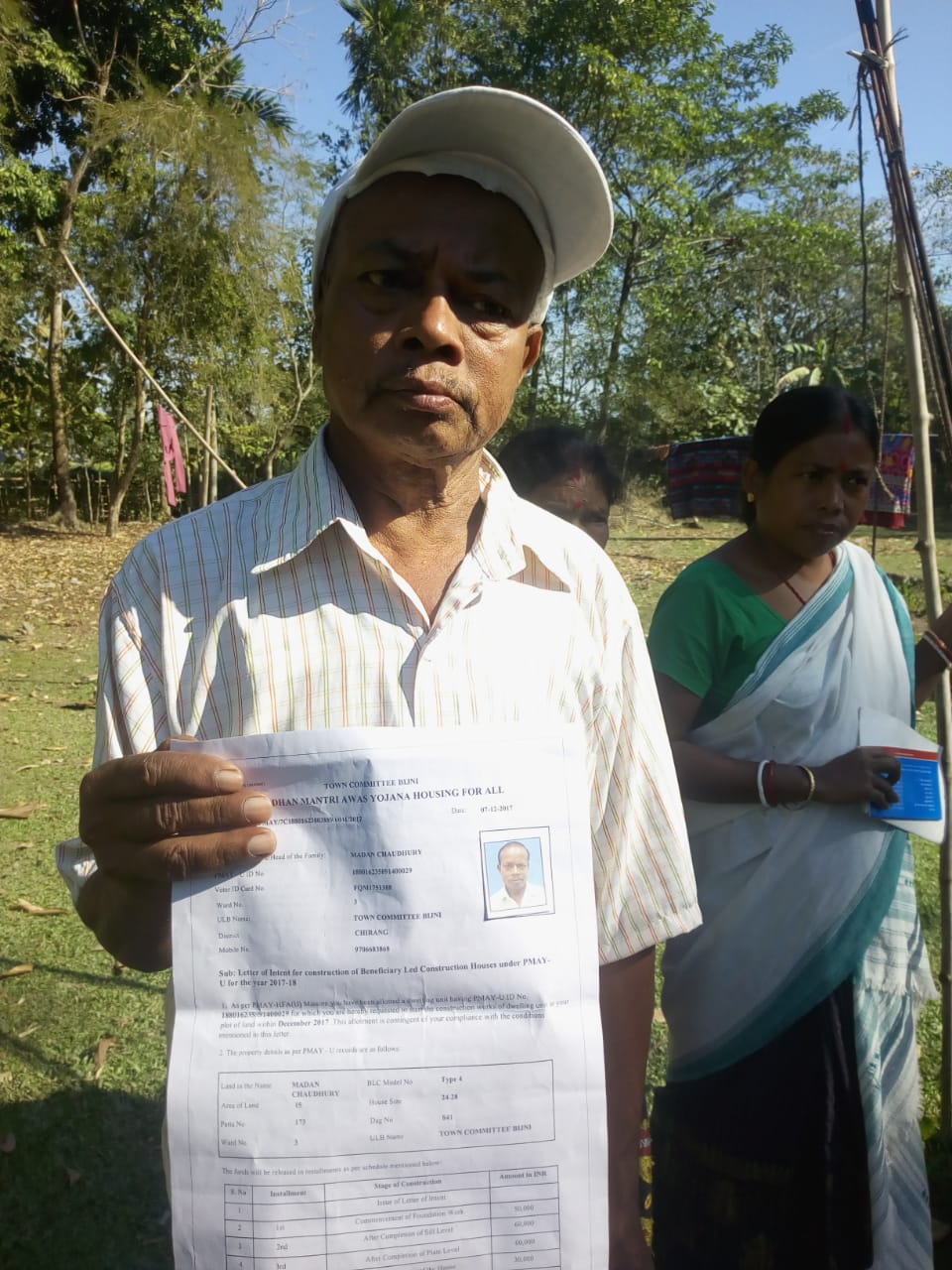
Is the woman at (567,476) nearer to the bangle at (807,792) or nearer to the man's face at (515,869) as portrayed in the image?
the bangle at (807,792)

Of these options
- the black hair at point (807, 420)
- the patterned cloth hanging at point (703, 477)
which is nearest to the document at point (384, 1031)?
the black hair at point (807, 420)

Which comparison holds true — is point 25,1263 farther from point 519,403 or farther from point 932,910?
point 519,403

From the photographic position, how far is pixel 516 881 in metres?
0.96

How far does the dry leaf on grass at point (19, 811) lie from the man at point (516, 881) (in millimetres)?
4238

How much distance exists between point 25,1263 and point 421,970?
1.98 metres

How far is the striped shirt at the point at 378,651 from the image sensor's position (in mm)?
1077

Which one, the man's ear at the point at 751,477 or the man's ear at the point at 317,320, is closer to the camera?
the man's ear at the point at 317,320

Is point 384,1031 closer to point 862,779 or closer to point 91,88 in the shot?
point 862,779

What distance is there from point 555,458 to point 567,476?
0.21ft

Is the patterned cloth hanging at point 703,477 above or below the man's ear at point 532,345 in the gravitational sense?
above

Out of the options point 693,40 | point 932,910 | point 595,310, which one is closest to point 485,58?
point 693,40

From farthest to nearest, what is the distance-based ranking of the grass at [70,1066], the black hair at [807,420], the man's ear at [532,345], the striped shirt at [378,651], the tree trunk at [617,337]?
the tree trunk at [617,337], the grass at [70,1066], the black hair at [807,420], the man's ear at [532,345], the striped shirt at [378,651]

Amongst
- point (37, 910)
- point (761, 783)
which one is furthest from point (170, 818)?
point (37, 910)

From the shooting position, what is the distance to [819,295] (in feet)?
89.8
